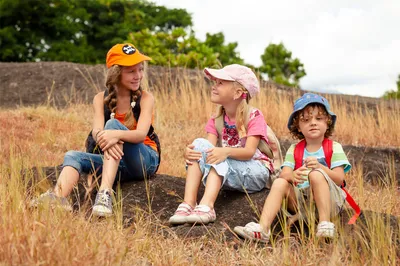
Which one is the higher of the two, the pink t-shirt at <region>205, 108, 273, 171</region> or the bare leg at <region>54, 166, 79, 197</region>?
the pink t-shirt at <region>205, 108, 273, 171</region>

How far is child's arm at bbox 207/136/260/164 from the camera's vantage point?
4.16 meters

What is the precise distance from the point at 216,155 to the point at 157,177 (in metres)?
0.87

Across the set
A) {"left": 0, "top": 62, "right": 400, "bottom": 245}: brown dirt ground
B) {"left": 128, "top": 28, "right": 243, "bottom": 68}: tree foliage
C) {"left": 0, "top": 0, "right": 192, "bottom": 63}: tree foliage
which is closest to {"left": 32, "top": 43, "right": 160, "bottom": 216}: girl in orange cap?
{"left": 0, "top": 62, "right": 400, "bottom": 245}: brown dirt ground

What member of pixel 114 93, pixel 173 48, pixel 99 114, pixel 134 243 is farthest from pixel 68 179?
pixel 173 48

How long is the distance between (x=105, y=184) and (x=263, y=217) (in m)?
1.12

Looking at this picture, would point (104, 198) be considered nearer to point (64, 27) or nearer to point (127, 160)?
point (127, 160)

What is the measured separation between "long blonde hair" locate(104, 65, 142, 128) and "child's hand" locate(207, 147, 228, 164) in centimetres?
76

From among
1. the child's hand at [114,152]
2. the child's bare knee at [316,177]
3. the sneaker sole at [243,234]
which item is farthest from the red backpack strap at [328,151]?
the child's hand at [114,152]

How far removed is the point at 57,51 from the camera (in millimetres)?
18859

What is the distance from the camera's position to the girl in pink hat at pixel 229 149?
13.6 feet

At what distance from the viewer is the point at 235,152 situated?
424 cm

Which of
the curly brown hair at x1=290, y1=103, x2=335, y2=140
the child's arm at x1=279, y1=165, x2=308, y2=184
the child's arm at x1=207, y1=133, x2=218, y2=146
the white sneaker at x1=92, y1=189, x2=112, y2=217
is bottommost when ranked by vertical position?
the white sneaker at x1=92, y1=189, x2=112, y2=217

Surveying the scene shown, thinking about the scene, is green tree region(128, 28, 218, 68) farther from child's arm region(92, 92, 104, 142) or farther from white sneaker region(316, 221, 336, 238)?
white sneaker region(316, 221, 336, 238)

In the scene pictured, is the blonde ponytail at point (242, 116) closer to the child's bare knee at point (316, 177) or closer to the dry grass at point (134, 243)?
the child's bare knee at point (316, 177)
